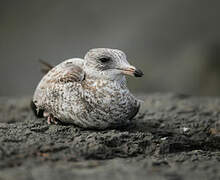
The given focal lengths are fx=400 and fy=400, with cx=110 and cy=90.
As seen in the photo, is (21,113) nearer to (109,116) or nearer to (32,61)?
(109,116)

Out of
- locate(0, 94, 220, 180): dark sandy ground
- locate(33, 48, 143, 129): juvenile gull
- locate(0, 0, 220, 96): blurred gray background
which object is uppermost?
locate(0, 0, 220, 96): blurred gray background

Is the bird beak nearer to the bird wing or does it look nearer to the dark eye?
the dark eye

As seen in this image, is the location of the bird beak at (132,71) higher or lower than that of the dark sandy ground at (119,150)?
higher

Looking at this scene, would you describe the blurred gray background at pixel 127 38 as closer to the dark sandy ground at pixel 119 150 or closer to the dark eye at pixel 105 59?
the dark sandy ground at pixel 119 150

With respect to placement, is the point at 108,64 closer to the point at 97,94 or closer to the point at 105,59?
the point at 105,59

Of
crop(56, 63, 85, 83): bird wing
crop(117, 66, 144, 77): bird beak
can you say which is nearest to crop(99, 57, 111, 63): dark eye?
crop(117, 66, 144, 77): bird beak

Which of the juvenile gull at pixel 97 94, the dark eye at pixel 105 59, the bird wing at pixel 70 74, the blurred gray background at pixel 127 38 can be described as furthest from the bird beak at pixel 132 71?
the blurred gray background at pixel 127 38

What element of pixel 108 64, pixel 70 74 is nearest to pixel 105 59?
pixel 108 64
